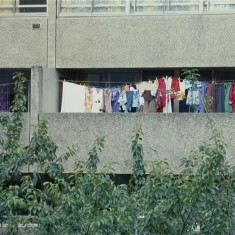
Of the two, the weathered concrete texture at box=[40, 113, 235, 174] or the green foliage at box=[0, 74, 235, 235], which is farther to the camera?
the weathered concrete texture at box=[40, 113, 235, 174]

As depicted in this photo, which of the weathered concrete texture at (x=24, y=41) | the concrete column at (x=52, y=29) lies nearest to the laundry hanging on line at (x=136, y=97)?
the concrete column at (x=52, y=29)

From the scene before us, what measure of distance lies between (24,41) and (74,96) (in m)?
1.94

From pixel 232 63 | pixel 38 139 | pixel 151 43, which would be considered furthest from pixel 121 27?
pixel 38 139

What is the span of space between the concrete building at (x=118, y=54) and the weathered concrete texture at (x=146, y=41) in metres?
0.02

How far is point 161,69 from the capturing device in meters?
26.4

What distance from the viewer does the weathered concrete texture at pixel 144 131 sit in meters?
24.5

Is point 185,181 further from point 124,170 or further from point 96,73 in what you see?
point 96,73

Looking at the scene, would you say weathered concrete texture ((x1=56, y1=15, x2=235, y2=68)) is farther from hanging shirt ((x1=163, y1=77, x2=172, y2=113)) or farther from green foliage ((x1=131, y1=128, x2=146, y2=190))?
green foliage ((x1=131, y1=128, x2=146, y2=190))

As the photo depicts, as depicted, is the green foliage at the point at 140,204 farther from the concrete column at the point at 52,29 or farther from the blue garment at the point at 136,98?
the concrete column at the point at 52,29

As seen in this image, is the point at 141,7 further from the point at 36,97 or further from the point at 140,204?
the point at 140,204

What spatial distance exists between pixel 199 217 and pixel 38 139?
279 cm

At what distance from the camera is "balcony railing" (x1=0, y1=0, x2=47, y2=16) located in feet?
87.5

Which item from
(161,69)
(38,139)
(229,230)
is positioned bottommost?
(229,230)

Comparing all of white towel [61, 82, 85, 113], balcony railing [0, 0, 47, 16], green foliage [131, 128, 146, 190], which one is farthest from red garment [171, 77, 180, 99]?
green foliage [131, 128, 146, 190]
